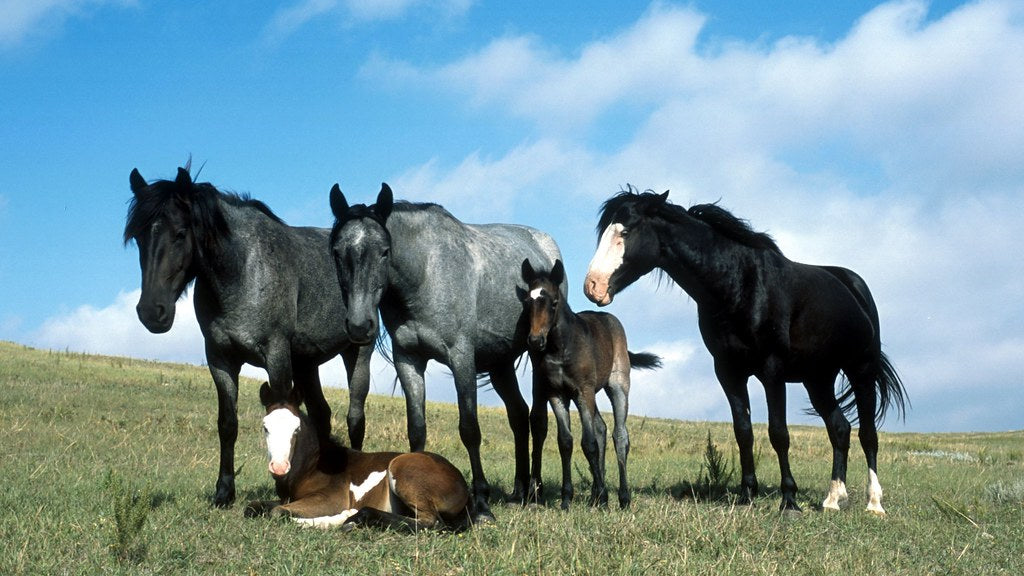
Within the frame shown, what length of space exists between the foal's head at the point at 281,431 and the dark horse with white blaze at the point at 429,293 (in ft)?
2.75

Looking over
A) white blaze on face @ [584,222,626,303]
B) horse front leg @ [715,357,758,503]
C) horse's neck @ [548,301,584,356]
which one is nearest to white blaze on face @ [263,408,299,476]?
horse's neck @ [548,301,584,356]

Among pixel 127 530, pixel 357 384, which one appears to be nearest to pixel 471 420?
pixel 357 384

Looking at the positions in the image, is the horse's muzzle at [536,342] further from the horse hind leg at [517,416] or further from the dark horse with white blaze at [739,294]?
the horse hind leg at [517,416]

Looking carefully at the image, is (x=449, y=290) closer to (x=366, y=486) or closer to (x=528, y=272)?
(x=528, y=272)

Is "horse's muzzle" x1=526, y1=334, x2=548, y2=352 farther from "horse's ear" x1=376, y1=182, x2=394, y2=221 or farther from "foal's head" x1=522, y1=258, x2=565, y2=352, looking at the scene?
"horse's ear" x1=376, y1=182, x2=394, y2=221

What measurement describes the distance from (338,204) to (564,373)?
2840mm

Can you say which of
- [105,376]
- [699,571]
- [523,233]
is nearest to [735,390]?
[523,233]

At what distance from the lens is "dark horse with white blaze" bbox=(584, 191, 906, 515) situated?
8672mm

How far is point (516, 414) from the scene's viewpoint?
9.25 meters

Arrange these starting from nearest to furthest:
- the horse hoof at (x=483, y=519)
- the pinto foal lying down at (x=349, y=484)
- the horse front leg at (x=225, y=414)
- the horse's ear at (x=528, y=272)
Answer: the pinto foal lying down at (x=349, y=484)
the horse hoof at (x=483, y=519)
the horse front leg at (x=225, y=414)
the horse's ear at (x=528, y=272)

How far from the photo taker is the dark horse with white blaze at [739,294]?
28.5ft

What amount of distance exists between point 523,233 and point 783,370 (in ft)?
10.8

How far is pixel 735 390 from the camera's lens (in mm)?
8953

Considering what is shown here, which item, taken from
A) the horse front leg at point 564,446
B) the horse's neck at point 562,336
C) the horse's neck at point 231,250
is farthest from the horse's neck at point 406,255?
the horse front leg at point 564,446
